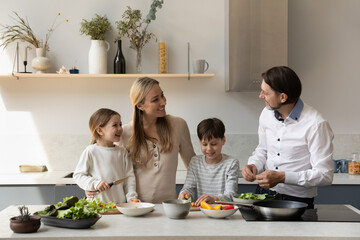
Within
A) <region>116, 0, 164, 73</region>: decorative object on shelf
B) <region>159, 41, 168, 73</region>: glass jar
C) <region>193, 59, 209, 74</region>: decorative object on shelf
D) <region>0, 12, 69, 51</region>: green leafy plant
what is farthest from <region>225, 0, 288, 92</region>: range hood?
<region>0, 12, 69, 51</region>: green leafy plant

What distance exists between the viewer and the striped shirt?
2.99 metres

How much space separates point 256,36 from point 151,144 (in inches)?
60.1

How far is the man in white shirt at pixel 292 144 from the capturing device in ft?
8.71

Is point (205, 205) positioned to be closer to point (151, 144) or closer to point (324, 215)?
point (324, 215)

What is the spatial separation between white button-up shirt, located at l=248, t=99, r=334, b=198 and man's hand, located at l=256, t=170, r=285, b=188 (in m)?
0.04

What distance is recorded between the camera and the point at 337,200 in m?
3.87

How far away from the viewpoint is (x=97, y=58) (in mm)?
4316

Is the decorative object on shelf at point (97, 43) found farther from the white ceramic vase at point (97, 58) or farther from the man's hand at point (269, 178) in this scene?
the man's hand at point (269, 178)

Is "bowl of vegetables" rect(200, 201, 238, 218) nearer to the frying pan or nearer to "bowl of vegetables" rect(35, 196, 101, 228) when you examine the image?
the frying pan

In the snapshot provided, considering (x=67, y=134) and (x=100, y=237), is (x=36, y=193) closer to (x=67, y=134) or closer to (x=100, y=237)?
(x=67, y=134)

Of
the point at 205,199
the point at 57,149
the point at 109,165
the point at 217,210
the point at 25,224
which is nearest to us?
the point at 25,224

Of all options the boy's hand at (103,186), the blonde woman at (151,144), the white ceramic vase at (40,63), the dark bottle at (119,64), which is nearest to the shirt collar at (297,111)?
the blonde woman at (151,144)

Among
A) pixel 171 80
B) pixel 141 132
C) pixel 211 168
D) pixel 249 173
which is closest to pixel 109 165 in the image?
pixel 141 132

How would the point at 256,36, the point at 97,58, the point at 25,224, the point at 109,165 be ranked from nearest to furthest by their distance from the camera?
the point at 25,224 → the point at 109,165 → the point at 256,36 → the point at 97,58
